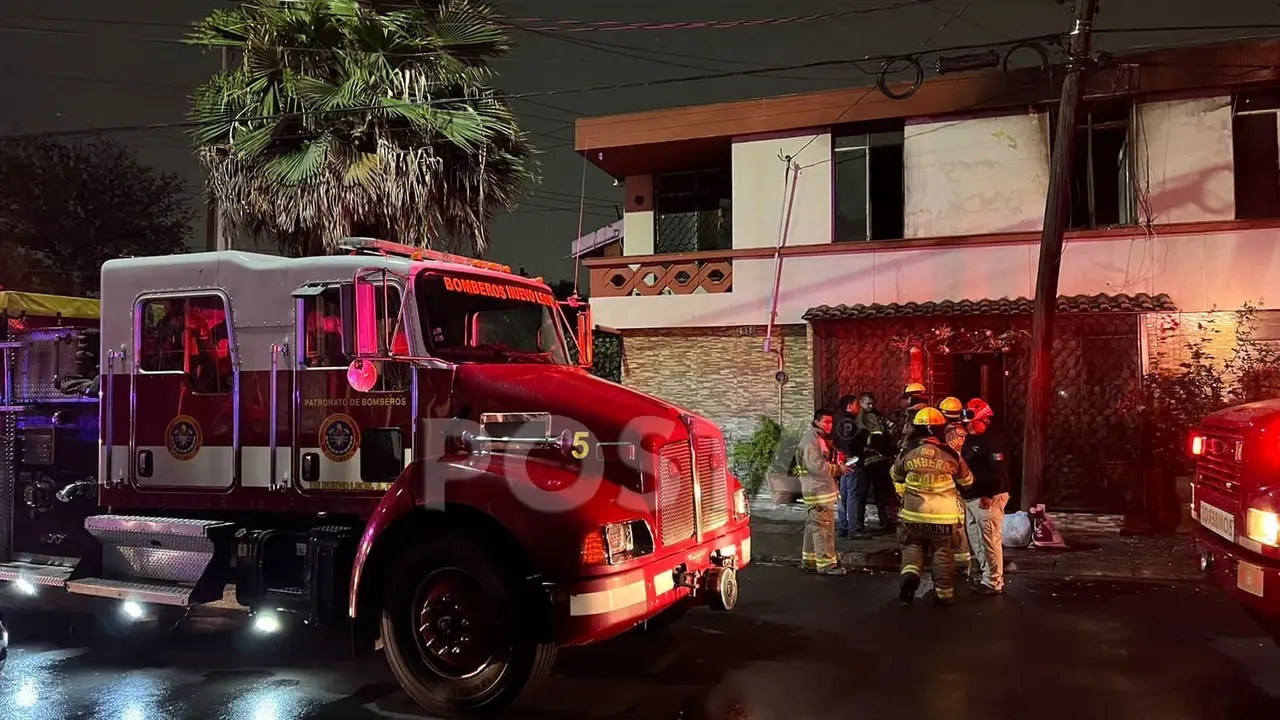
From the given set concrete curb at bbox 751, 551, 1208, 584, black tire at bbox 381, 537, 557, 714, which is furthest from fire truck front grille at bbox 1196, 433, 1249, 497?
black tire at bbox 381, 537, 557, 714

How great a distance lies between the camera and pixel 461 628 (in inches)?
194

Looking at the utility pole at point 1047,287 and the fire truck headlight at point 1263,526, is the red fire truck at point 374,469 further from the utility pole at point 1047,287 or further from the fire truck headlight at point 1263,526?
the utility pole at point 1047,287

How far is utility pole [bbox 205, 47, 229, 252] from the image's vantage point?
1216cm

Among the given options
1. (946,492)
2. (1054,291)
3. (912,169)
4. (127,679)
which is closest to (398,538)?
(127,679)

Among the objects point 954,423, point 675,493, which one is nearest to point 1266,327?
point 954,423

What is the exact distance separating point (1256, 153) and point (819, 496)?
8331mm

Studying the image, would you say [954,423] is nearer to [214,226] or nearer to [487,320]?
[487,320]

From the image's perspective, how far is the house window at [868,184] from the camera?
1348cm

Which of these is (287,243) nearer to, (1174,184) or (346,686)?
(346,686)

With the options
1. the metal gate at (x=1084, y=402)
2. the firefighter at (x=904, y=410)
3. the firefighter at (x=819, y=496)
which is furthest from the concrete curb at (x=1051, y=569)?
the metal gate at (x=1084, y=402)

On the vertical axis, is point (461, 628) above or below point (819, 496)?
below

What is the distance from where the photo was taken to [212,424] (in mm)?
5906

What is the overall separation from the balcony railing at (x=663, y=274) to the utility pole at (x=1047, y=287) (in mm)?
4937

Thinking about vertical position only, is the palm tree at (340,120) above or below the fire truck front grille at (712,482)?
above
